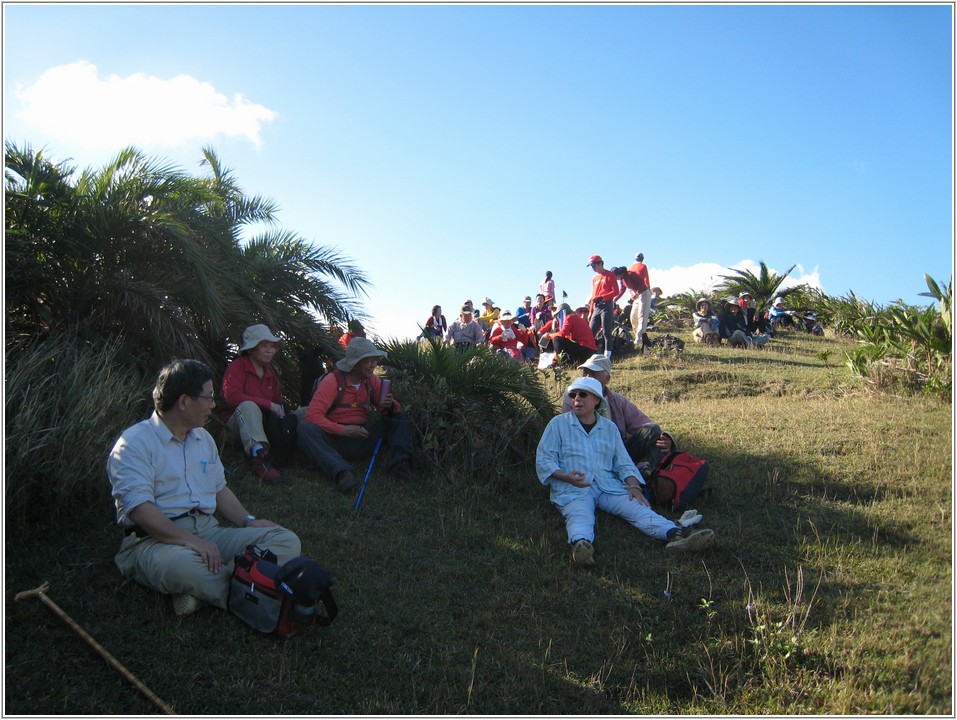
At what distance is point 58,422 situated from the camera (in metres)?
5.23

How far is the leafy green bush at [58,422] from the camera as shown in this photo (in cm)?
485

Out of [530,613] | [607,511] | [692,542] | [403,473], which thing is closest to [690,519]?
[692,542]

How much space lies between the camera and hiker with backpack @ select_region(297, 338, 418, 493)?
676 centimetres

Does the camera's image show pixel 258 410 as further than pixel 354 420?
No

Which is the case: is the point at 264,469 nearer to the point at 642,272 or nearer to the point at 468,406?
→ the point at 468,406

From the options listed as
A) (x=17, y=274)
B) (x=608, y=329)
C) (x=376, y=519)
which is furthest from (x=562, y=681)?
(x=608, y=329)

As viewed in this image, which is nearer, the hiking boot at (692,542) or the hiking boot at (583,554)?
the hiking boot at (583,554)

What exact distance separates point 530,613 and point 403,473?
8.11ft

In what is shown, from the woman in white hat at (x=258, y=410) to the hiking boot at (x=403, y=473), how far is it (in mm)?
935

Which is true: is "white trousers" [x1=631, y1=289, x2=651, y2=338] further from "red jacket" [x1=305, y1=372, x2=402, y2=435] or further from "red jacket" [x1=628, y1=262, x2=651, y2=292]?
"red jacket" [x1=305, y1=372, x2=402, y2=435]

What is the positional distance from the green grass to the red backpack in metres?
0.28

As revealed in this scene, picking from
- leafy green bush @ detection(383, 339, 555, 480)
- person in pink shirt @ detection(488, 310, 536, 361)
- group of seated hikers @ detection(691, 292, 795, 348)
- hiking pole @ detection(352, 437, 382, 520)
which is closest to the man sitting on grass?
leafy green bush @ detection(383, 339, 555, 480)

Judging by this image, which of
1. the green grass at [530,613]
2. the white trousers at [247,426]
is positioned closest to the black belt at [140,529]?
the green grass at [530,613]

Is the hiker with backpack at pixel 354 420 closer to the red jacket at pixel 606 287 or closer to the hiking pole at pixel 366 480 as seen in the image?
the hiking pole at pixel 366 480
